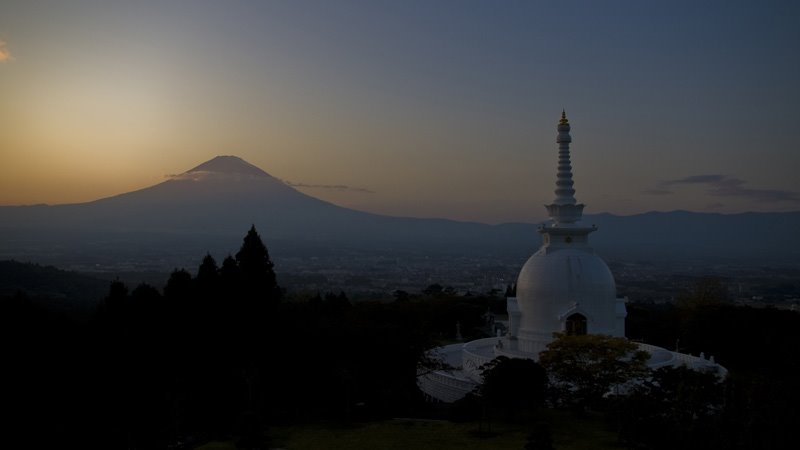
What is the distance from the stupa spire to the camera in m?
29.9

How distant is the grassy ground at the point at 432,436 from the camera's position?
739 inches

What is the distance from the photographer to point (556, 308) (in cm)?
2753

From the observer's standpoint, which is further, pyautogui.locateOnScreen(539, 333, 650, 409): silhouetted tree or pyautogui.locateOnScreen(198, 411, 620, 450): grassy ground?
pyautogui.locateOnScreen(539, 333, 650, 409): silhouetted tree

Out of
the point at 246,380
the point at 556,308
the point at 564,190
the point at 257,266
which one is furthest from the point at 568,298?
the point at 246,380

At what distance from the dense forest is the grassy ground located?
2.20 ft

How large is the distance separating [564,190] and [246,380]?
53.0ft

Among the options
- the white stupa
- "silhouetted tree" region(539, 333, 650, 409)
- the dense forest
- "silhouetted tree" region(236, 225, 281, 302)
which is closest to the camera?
the dense forest

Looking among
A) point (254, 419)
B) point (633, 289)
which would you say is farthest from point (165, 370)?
point (633, 289)

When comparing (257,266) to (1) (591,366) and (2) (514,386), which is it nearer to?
(2) (514,386)

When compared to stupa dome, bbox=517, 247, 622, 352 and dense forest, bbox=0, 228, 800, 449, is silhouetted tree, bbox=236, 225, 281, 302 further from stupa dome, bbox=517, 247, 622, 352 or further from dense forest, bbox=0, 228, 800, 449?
stupa dome, bbox=517, 247, 622, 352

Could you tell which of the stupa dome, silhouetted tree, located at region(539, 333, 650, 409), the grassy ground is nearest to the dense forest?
silhouetted tree, located at region(539, 333, 650, 409)

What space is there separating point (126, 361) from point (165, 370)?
5.00ft

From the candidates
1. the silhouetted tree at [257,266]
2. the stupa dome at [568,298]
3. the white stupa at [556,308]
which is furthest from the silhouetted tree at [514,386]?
the silhouetted tree at [257,266]

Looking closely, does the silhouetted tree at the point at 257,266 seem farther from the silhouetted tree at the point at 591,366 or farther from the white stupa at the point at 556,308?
the silhouetted tree at the point at 591,366
